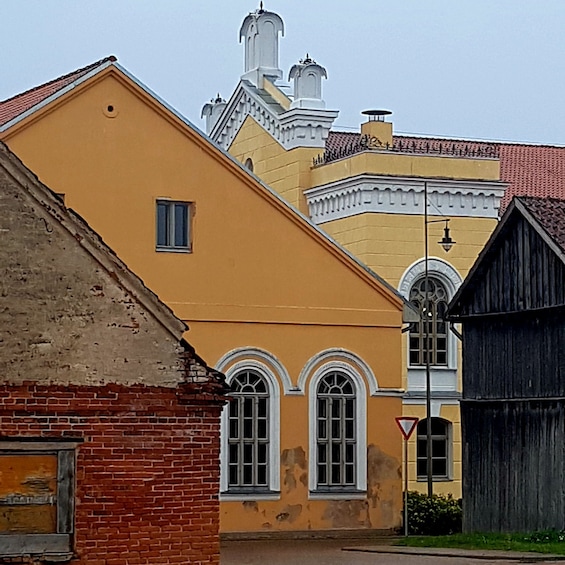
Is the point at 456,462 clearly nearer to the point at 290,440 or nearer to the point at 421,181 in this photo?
the point at 421,181

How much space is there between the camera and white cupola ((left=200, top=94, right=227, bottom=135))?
48.3m

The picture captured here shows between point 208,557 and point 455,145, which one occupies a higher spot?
point 455,145

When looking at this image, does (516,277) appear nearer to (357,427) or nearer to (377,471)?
(357,427)

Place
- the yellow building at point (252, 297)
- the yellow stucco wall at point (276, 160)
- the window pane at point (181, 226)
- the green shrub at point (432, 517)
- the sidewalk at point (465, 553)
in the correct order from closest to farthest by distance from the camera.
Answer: the sidewalk at point (465, 553) < the yellow building at point (252, 297) < the window pane at point (181, 226) < the green shrub at point (432, 517) < the yellow stucco wall at point (276, 160)

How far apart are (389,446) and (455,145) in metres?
16.8

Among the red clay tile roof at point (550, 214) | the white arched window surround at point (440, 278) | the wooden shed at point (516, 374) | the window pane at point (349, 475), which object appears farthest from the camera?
the white arched window surround at point (440, 278)

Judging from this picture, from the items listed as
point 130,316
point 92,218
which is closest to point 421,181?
point 92,218

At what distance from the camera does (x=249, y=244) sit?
29859 millimetres

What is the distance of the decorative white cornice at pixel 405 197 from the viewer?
1547 inches

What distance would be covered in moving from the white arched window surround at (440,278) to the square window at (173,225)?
36.2 feet

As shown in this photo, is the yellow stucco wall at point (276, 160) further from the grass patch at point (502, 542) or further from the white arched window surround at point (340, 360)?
the grass patch at point (502, 542)

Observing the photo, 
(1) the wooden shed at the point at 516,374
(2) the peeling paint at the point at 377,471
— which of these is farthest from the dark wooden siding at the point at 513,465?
(2) the peeling paint at the point at 377,471

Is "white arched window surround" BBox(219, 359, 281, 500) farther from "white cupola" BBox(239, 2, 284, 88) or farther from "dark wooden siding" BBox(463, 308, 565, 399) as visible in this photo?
"white cupola" BBox(239, 2, 284, 88)

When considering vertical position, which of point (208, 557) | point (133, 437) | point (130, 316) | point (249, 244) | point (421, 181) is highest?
point (421, 181)
